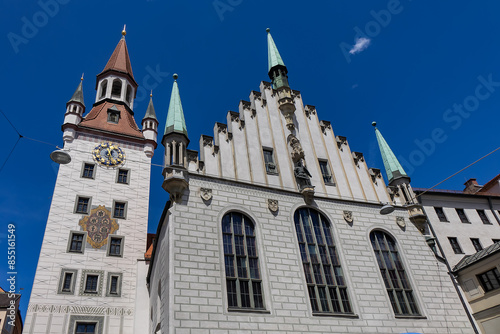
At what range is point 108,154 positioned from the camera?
31266 millimetres

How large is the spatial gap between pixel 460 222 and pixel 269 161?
1384cm

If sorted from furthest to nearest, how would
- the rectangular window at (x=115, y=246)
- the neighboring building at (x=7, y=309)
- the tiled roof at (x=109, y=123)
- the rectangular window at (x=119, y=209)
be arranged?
1. the tiled roof at (x=109, y=123)
2. the rectangular window at (x=119, y=209)
3. the rectangular window at (x=115, y=246)
4. the neighboring building at (x=7, y=309)

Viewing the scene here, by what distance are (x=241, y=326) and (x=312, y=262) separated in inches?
196

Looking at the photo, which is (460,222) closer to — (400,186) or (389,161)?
(400,186)

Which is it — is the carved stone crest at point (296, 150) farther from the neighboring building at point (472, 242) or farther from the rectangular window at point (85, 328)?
the rectangular window at point (85, 328)

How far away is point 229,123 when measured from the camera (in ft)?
68.3

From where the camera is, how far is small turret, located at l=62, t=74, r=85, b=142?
31.2 metres

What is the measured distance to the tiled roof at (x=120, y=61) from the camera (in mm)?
42209

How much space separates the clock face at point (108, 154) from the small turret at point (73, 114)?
2.55m

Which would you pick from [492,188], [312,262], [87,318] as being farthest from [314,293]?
Result: [492,188]

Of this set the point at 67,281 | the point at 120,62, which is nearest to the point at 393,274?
the point at 67,281

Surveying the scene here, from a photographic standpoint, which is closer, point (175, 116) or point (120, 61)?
point (175, 116)

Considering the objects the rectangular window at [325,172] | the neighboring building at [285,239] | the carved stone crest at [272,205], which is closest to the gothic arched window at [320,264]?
the neighboring building at [285,239]

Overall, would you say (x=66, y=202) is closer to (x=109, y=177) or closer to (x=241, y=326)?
(x=109, y=177)
